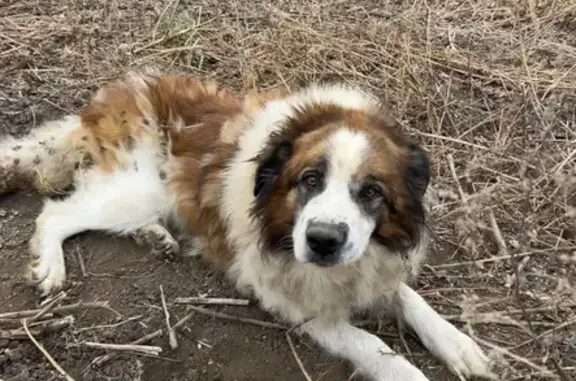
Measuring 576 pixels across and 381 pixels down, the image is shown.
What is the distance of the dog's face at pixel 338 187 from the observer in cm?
321

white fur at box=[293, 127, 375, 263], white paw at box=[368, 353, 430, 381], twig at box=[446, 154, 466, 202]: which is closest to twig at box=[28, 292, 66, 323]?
white fur at box=[293, 127, 375, 263]

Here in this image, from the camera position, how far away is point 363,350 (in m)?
3.62

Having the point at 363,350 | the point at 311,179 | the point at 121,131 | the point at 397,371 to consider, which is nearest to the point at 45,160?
the point at 121,131

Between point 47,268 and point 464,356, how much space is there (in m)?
2.18

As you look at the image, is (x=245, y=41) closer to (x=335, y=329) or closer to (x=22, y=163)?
(x=22, y=163)

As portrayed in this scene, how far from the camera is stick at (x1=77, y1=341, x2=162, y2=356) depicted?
3666 mm

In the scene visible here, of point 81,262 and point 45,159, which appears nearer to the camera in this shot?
point 81,262

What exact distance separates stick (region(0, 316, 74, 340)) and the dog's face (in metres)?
1.10

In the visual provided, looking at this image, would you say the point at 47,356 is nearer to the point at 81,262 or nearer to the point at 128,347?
the point at 128,347

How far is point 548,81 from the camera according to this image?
5.58m

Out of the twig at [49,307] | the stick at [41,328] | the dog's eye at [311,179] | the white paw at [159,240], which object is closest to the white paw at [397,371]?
the dog's eye at [311,179]

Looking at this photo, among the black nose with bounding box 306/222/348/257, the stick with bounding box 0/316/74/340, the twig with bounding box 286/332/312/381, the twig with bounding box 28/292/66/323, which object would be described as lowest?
the stick with bounding box 0/316/74/340

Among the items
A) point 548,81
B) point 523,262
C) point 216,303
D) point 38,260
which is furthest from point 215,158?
point 548,81

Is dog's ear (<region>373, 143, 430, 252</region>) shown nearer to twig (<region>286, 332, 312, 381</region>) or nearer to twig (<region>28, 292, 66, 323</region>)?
twig (<region>286, 332, 312, 381</region>)
